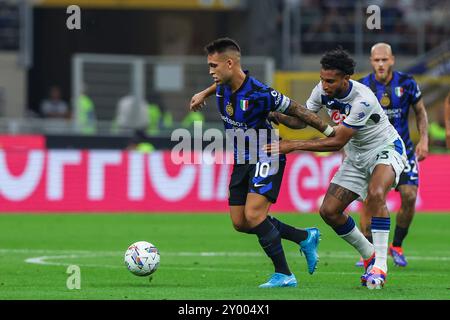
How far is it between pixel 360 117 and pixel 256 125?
3.18 ft

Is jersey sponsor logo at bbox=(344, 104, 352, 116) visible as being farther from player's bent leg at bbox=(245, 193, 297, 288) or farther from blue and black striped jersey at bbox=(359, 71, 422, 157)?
blue and black striped jersey at bbox=(359, 71, 422, 157)

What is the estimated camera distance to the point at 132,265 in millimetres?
11281

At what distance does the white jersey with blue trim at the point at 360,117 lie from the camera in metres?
11.2

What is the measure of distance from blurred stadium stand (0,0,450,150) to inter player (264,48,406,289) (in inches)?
575

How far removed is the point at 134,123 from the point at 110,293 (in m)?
17.1

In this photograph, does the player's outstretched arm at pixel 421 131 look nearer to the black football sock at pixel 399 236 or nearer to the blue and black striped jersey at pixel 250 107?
the black football sock at pixel 399 236

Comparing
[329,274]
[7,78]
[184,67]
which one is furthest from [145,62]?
[329,274]

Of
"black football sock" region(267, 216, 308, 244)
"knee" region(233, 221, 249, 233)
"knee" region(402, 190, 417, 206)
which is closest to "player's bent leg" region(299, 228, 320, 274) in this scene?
"black football sock" region(267, 216, 308, 244)

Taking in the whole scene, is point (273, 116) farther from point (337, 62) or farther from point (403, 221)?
point (403, 221)

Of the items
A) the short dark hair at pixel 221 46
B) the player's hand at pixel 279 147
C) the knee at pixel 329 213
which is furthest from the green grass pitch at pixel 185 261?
the short dark hair at pixel 221 46

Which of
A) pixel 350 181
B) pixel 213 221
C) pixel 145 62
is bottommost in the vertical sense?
pixel 213 221

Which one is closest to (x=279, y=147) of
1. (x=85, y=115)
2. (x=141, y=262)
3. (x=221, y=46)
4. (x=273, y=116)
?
(x=273, y=116)

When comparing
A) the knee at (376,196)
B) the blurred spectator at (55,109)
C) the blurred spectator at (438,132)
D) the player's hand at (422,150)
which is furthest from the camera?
the blurred spectator at (55,109)

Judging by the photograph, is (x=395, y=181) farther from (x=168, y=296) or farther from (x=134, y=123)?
(x=134, y=123)
